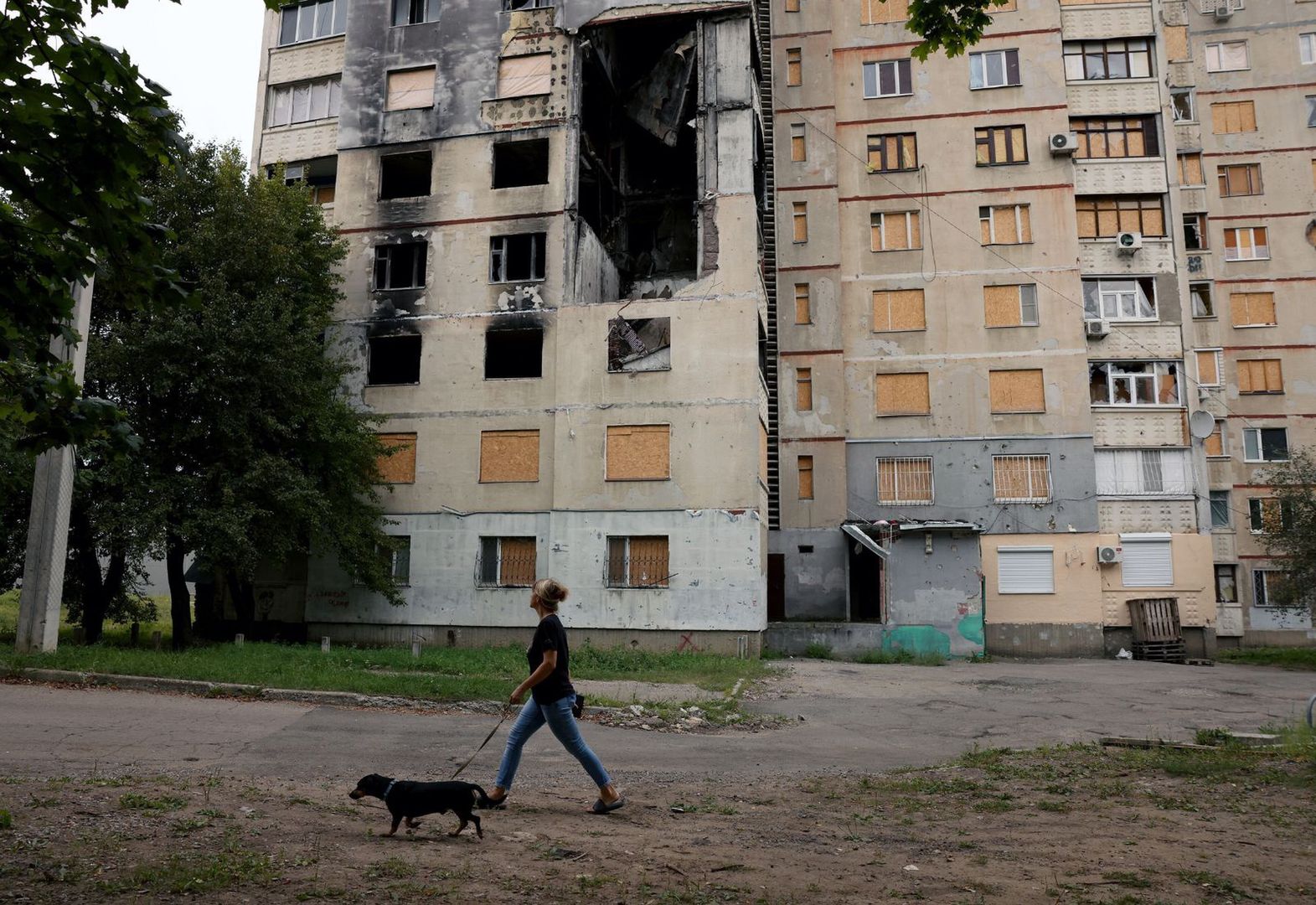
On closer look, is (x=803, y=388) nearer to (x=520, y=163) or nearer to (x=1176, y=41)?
(x=520, y=163)

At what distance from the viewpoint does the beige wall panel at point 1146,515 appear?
27.3m

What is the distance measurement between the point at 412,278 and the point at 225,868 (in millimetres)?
21963

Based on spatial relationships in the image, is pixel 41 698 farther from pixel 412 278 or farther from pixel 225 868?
pixel 412 278

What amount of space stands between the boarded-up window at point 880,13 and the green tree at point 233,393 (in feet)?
66.8

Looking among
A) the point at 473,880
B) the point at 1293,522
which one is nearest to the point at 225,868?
the point at 473,880

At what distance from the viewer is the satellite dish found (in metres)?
26.8

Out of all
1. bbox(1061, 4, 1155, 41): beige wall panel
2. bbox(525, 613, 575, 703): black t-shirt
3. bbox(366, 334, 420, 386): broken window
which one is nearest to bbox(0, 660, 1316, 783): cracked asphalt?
bbox(525, 613, 575, 703): black t-shirt

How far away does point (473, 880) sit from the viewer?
489 cm

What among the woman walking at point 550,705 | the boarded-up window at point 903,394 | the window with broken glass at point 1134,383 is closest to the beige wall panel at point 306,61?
the boarded-up window at point 903,394

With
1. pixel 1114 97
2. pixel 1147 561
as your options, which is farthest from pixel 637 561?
pixel 1114 97

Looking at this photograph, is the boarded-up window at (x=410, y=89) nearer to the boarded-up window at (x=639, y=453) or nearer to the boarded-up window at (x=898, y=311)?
the boarded-up window at (x=639, y=453)

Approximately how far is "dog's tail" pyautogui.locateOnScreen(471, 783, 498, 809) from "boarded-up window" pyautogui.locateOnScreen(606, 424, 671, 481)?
16.1 m

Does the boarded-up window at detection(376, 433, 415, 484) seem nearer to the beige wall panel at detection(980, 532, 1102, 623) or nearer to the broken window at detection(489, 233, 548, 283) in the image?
the broken window at detection(489, 233, 548, 283)

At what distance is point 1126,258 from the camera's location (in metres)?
28.8
